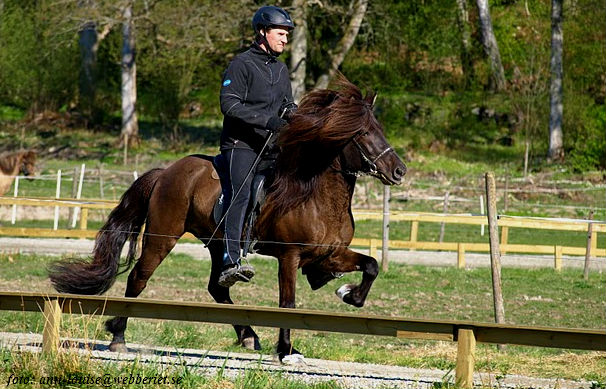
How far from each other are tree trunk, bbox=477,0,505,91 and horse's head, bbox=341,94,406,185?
35072mm

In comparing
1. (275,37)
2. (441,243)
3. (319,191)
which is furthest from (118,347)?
(441,243)

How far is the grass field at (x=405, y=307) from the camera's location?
402 inches

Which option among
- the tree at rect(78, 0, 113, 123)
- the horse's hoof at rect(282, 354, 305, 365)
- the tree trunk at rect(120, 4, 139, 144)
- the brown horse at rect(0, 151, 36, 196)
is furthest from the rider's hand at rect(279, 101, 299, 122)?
the tree at rect(78, 0, 113, 123)

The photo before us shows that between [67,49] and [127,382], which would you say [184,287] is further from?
[67,49]

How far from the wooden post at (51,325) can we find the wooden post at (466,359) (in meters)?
3.05

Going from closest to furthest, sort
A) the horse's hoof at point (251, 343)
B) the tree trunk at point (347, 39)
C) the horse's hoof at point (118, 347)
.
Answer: the horse's hoof at point (118, 347), the horse's hoof at point (251, 343), the tree trunk at point (347, 39)

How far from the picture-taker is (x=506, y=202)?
28.8m

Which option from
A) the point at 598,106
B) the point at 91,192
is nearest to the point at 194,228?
the point at 91,192

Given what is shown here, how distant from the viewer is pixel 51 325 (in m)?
8.48

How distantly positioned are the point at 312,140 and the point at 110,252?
2588mm

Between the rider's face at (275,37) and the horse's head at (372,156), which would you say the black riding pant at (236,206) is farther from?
the rider's face at (275,37)

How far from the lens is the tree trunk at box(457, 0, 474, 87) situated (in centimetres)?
4484

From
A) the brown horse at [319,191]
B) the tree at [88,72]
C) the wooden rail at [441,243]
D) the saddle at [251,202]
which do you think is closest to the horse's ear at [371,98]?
the brown horse at [319,191]

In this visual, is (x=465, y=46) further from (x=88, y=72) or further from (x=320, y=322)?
(x=320, y=322)
